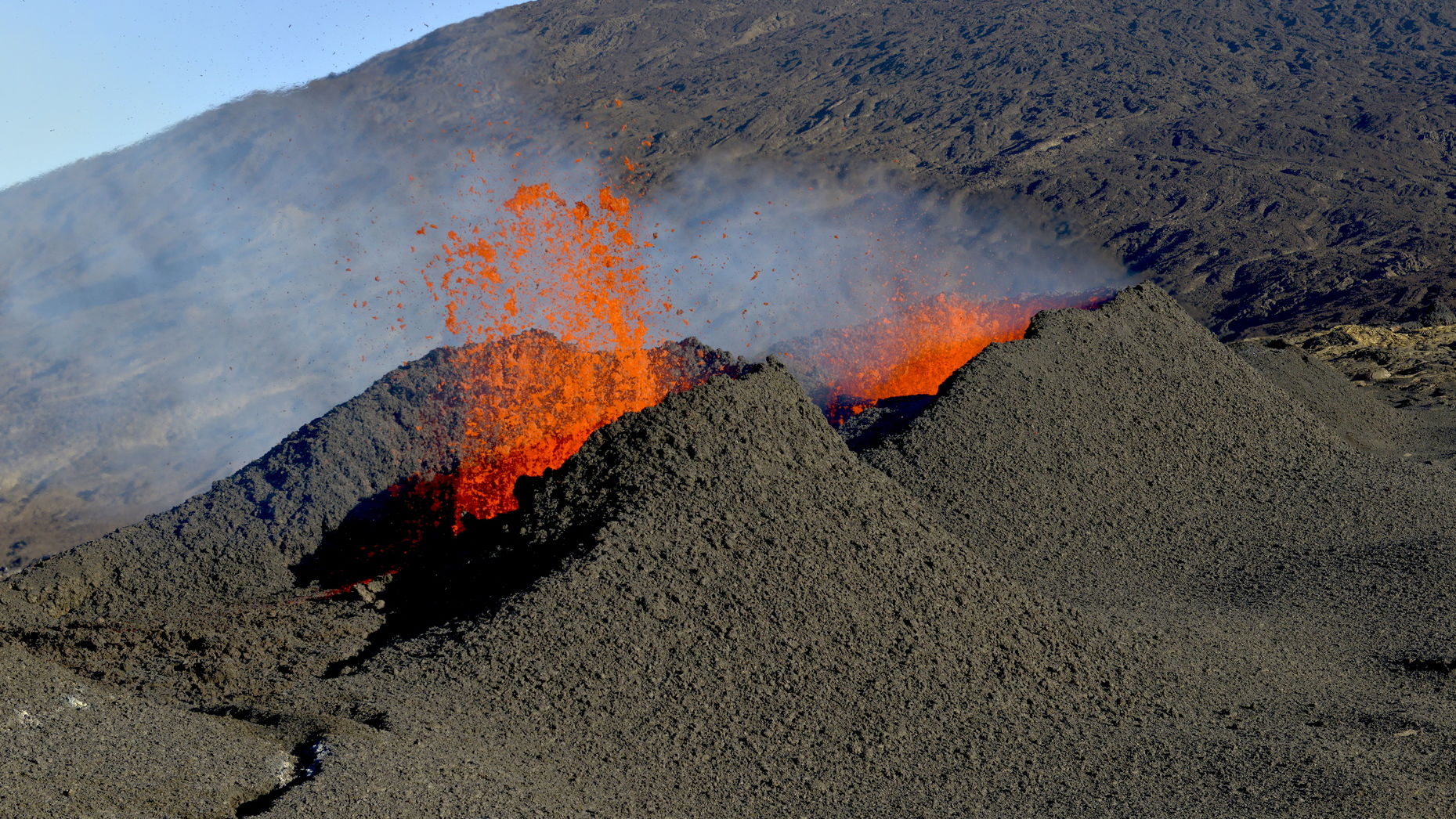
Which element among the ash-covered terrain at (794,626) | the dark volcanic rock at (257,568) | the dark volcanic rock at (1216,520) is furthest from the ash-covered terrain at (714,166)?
the dark volcanic rock at (1216,520)

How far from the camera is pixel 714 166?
1953 inches

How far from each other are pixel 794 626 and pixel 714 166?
1655 inches

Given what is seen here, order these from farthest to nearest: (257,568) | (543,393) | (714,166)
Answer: (714,166), (543,393), (257,568)

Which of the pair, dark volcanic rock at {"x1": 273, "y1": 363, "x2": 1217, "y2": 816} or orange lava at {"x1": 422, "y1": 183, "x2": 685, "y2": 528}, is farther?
orange lava at {"x1": 422, "y1": 183, "x2": 685, "y2": 528}

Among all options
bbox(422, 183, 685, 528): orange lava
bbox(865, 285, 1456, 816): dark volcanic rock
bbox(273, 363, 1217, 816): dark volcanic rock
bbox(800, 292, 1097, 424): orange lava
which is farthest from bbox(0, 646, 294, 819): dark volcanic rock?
bbox(800, 292, 1097, 424): orange lava

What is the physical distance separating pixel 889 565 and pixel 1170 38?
5854 cm

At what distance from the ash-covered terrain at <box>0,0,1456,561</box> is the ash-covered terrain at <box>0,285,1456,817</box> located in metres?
17.1

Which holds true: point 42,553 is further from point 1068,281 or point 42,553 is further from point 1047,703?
point 1068,281

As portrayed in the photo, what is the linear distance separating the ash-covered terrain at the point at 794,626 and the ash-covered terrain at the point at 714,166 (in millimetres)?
17079

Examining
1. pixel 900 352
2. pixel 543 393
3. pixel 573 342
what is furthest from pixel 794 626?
pixel 900 352

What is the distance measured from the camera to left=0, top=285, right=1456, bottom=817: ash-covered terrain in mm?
7574

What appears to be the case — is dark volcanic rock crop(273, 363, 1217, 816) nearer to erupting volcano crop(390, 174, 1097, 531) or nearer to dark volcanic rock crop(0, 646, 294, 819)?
dark volcanic rock crop(0, 646, 294, 819)

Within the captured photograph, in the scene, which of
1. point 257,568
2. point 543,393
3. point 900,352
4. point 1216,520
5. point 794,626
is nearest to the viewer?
point 794,626

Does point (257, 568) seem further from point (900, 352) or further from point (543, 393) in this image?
point (900, 352)
